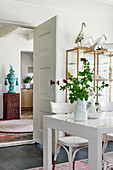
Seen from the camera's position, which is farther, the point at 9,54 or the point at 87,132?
the point at 9,54

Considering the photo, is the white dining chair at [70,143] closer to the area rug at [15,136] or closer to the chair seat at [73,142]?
the chair seat at [73,142]

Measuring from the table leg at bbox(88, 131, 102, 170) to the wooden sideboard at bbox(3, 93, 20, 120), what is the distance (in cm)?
614

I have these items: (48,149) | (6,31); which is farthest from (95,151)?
(6,31)

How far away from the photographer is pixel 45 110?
14.0ft

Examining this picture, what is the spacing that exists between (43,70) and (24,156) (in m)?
1.45

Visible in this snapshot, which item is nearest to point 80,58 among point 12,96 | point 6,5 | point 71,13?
point 71,13

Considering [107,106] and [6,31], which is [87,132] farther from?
[6,31]

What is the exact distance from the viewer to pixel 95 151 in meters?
1.97

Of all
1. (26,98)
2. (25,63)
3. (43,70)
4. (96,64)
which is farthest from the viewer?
(25,63)

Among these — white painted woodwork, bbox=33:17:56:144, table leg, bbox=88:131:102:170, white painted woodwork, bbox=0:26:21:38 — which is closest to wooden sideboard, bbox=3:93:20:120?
white painted woodwork, bbox=0:26:21:38

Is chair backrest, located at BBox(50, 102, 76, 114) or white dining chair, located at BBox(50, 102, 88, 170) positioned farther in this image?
chair backrest, located at BBox(50, 102, 76, 114)

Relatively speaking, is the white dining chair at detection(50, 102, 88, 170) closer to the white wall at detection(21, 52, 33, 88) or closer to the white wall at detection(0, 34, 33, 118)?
the white wall at detection(0, 34, 33, 118)

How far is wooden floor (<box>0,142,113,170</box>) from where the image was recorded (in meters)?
3.45

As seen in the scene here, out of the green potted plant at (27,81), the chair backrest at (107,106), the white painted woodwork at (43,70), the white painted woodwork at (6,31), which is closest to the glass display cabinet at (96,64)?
the white painted woodwork at (43,70)
